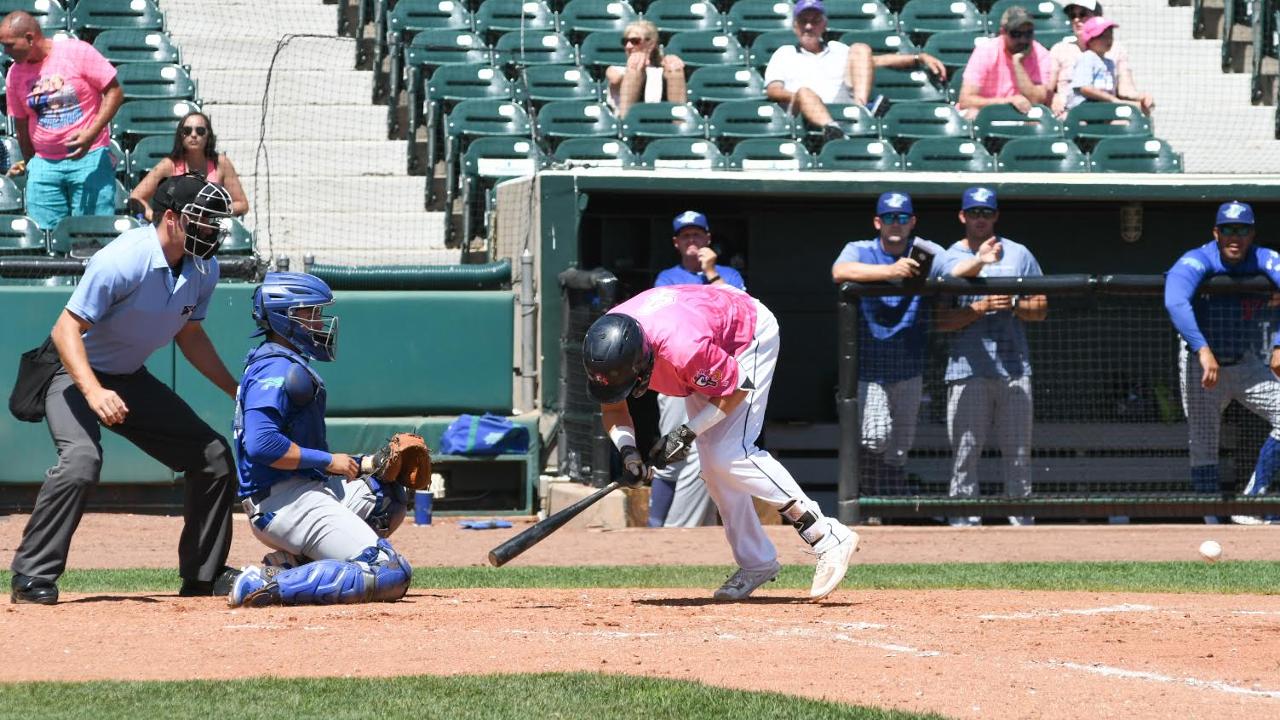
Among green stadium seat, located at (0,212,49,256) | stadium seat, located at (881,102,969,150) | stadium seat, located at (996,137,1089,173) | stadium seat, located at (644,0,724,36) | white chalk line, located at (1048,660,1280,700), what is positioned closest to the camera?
white chalk line, located at (1048,660,1280,700)

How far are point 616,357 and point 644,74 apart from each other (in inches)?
288

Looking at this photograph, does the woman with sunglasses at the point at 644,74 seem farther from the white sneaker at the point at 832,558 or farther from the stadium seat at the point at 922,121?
the white sneaker at the point at 832,558

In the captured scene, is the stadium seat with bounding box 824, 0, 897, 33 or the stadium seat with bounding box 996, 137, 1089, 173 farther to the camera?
the stadium seat with bounding box 824, 0, 897, 33

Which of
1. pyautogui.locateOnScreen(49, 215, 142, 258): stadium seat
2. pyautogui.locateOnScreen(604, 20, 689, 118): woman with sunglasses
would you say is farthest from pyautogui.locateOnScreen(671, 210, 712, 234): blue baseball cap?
pyautogui.locateOnScreen(49, 215, 142, 258): stadium seat

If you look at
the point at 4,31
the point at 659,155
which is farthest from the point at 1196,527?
the point at 4,31

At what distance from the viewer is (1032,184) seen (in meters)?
11.2

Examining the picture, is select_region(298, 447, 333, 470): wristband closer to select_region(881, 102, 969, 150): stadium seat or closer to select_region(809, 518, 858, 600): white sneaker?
select_region(809, 518, 858, 600): white sneaker

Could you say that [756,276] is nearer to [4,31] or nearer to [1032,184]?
[1032,184]

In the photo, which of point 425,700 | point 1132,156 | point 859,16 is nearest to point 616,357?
point 425,700

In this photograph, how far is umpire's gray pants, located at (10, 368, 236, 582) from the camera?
660 centimetres

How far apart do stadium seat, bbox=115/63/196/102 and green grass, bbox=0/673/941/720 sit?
864cm

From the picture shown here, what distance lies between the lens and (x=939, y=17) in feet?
48.9

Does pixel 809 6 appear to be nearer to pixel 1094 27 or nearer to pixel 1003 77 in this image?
pixel 1003 77

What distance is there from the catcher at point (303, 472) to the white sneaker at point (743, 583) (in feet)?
4.04
